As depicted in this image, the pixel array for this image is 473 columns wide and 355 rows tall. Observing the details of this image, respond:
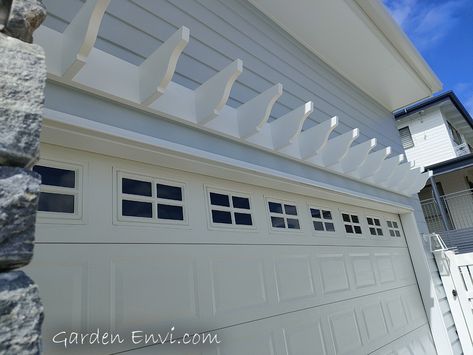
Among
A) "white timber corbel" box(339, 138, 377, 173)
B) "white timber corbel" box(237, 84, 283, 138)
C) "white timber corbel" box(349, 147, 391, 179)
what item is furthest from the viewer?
"white timber corbel" box(349, 147, 391, 179)

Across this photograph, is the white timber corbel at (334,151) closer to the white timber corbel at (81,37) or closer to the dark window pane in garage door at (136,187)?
the dark window pane in garage door at (136,187)

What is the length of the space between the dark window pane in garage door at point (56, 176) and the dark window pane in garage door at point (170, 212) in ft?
1.43

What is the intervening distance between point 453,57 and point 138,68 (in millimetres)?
14046

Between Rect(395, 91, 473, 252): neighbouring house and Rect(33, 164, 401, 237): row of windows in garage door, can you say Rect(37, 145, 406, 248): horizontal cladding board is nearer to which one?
Rect(33, 164, 401, 237): row of windows in garage door

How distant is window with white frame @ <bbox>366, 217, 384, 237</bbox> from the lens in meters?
3.46

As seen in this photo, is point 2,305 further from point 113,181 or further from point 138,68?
point 138,68

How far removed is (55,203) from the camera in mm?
1249

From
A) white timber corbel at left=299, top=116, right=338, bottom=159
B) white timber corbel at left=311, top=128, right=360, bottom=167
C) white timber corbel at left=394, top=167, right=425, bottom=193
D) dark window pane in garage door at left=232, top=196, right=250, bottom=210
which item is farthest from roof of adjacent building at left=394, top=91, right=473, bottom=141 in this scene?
dark window pane in garage door at left=232, top=196, right=250, bottom=210

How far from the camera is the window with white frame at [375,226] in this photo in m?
3.46

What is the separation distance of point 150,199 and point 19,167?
1.07 meters

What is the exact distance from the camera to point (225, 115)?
192 cm

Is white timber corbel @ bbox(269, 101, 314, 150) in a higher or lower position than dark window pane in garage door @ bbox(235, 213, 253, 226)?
higher

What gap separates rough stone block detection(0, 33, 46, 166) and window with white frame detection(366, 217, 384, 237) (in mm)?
3463

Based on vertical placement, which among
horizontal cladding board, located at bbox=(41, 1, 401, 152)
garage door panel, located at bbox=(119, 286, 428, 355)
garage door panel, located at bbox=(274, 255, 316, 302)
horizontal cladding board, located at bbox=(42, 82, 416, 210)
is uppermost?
horizontal cladding board, located at bbox=(41, 1, 401, 152)
